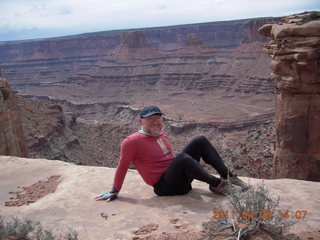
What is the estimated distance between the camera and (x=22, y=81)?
9031 centimetres

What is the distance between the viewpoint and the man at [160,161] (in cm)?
476

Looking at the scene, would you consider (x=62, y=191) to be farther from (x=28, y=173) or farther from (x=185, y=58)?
(x=185, y=58)

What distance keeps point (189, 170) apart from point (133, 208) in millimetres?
877

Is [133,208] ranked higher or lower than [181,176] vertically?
lower

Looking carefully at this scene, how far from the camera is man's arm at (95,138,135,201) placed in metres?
4.86

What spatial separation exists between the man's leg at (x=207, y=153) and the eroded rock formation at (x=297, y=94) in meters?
6.99

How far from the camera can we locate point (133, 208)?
4.67m

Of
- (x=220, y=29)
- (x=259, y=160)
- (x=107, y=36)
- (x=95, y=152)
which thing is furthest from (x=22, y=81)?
(x=259, y=160)

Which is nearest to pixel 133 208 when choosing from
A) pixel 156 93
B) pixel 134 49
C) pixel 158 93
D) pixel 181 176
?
pixel 181 176

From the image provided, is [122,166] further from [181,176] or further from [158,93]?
[158,93]

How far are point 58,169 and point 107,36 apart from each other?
10240cm

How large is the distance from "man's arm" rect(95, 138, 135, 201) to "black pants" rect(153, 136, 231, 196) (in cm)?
50

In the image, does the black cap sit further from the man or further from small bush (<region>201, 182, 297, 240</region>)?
small bush (<region>201, 182, 297, 240</region>)

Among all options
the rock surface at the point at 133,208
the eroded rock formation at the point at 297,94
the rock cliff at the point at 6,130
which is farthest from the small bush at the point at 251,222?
the rock cliff at the point at 6,130
